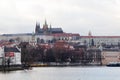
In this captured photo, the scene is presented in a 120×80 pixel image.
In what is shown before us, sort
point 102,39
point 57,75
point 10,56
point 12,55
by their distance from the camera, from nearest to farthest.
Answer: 1. point 57,75
2. point 10,56
3. point 12,55
4. point 102,39

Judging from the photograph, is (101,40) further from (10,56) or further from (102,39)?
(10,56)

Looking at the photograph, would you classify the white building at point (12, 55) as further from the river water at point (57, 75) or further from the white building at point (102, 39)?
the white building at point (102, 39)

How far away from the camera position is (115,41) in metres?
150

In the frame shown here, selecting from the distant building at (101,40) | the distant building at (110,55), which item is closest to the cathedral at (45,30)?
the distant building at (101,40)

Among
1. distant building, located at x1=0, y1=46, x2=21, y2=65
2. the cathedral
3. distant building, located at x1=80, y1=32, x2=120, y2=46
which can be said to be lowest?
distant building, located at x1=0, y1=46, x2=21, y2=65

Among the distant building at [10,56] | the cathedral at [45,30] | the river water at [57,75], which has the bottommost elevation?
the river water at [57,75]

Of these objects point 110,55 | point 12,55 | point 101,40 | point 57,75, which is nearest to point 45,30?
point 101,40

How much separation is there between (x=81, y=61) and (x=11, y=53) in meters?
25.4

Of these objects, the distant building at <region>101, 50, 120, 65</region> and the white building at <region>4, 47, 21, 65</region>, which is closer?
the white building at <region>4, 47, 21, 65</region>

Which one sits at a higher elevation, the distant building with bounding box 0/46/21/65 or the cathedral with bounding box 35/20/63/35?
the cathedral with bounding box 35/20/63/35

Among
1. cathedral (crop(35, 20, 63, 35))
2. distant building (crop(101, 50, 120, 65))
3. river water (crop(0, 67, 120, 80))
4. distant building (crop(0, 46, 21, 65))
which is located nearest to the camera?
river water (crop(0, 67, 120, 80))

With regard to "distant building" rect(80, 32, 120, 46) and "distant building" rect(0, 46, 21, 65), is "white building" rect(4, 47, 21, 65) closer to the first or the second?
"distant building" rect(0, 46, 21, 65)

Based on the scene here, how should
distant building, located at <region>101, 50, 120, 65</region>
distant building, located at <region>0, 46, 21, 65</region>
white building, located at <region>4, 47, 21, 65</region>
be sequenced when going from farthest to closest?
1. distant building, located at <region>101, 50, 120, 65</region>
2. white building, located at <region>4, 47, 21, 65</region>
3. distant building, located at <region>0, 46, 21, 65</region>

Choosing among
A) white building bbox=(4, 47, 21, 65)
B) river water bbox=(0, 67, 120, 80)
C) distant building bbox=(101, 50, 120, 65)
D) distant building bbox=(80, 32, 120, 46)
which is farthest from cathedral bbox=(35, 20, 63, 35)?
river water bbox=(0, 67, 120, 80)
